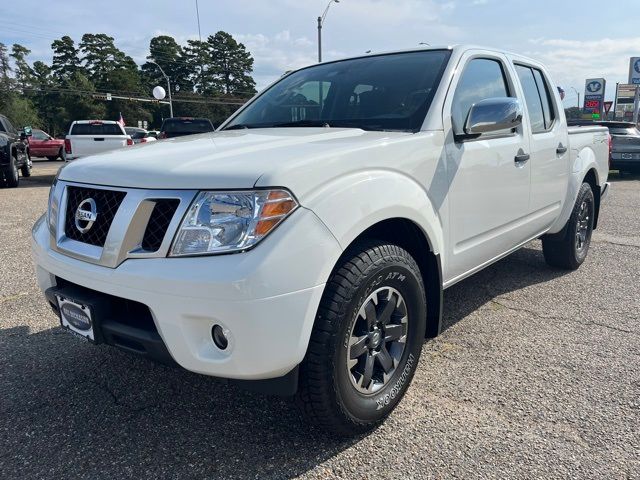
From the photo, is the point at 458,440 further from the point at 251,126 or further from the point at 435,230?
the point at 251,126

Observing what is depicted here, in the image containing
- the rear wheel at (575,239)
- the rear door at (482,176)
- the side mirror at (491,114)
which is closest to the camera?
the side mirror at (491,114)

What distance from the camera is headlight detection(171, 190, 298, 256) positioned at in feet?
6.08

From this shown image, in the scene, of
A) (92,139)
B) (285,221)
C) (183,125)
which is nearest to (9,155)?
(92,139)

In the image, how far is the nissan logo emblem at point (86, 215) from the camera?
215 centimetres

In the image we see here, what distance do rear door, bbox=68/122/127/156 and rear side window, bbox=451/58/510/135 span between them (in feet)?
35.6

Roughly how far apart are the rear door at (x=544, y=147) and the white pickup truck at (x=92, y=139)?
1061cm

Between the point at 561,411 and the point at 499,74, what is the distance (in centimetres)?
223

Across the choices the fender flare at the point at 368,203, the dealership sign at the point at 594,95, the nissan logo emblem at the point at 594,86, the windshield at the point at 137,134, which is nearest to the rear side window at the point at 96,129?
the windshield at the point at 137,134

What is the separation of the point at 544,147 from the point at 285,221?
2.72 m

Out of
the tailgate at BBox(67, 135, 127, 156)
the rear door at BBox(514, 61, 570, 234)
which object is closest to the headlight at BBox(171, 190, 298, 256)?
the rear door at BBox(514, 61, 570, 234)

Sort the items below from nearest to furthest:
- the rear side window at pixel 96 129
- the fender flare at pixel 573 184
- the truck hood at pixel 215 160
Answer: the truck hood at pixel 215 160 → the fender flare at pixel 573 184 → the rear side window at pixel 96 129

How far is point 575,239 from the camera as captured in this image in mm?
4766

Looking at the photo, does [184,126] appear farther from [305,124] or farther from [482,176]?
[482,176]

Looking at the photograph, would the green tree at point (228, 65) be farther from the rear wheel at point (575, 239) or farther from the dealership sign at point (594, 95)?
the rear wheel at point (575, 239)
